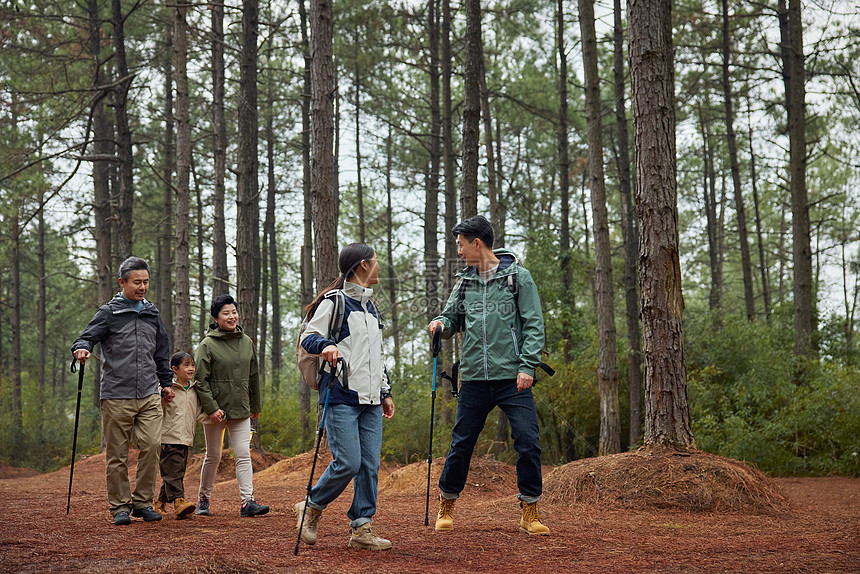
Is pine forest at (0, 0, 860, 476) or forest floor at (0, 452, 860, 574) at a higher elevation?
pine forest at (0, 0, 860, 476)

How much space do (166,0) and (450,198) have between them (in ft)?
27.9

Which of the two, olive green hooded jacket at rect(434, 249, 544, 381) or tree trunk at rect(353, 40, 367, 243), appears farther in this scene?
tree trunk at rect(353, 40, 367, 243)

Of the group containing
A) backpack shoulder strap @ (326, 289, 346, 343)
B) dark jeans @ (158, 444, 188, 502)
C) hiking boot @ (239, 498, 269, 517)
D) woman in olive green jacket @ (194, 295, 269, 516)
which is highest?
backpack shoulder strap @ (326, 289, 346, 343)

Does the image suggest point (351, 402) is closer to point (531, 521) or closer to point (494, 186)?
point (531, 521)

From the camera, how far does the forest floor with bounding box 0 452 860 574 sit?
155 inches

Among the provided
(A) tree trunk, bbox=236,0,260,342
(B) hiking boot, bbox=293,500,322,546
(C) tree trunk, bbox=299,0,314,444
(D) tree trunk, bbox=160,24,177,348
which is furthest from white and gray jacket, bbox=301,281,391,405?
(D) tree trunk, bbox=160,24,177,348

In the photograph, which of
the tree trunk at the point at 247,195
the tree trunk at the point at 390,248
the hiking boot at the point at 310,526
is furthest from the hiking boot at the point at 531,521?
the tree trunk at the point at 390,248

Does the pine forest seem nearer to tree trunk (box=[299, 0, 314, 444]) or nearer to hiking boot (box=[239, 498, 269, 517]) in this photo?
tree trunk (box=[299, 0, 314, 444])

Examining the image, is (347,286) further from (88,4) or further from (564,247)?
(88,4)

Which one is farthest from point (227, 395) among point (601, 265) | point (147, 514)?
point (601, 265)

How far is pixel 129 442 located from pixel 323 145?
5794 mm

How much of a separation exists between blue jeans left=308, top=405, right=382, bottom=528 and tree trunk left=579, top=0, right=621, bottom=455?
24.6 feet

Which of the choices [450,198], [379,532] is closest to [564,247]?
[450,198]

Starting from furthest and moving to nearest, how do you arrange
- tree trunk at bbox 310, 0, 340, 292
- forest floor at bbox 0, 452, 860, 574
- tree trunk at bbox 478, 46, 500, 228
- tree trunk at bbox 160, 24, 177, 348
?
1. tree trunk at bbox 160, 24, 177, 348
2. tree trunk at bbox 478, 46, 500, 228
3. tree trunk at bbox 310, 0, 340, 292
4. forest floor at bbox 0, 452, 860, 574
